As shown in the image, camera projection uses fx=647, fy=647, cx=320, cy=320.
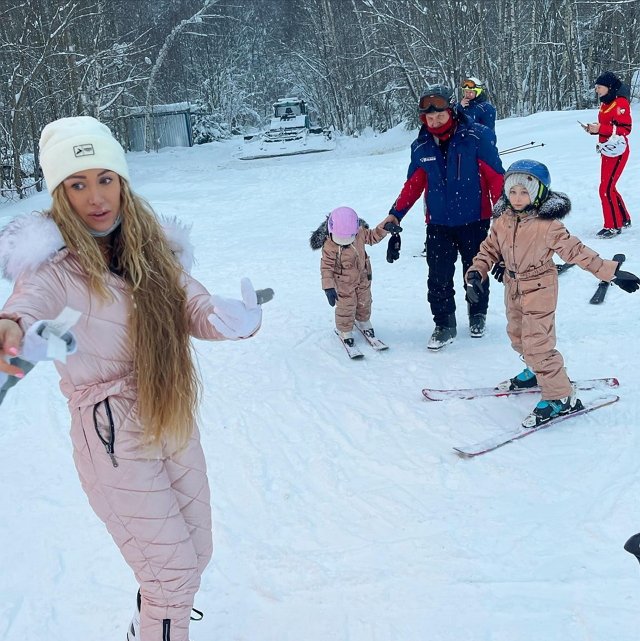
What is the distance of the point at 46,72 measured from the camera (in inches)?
698

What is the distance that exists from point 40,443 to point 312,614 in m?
2.49

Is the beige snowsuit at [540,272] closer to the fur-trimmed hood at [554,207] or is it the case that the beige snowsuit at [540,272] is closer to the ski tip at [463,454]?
the fur-trimmed hood at [554,207]

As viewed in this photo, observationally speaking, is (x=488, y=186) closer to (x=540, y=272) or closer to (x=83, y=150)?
(x=540, y=272)

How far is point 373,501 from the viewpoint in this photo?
337 cm

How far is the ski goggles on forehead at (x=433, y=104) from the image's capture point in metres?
4.70

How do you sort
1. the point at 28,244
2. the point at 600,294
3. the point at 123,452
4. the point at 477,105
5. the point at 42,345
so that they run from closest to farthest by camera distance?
the point at 42,345
the point at 28,244
the point at 123,452
the point at 600,294
the point at 477,105

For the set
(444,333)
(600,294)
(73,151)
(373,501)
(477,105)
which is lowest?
(373,501)

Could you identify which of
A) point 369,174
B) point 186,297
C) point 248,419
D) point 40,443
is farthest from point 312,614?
point 369,174

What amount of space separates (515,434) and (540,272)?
98cm

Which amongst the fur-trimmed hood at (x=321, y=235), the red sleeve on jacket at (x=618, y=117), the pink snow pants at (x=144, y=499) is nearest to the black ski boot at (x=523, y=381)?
the fur-trimmed hood at (x=321, y=235)

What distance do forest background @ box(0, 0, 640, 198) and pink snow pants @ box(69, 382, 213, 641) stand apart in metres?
15.4

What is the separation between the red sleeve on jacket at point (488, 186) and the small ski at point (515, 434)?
5.81 ft

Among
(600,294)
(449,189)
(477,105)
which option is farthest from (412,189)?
(477,105)

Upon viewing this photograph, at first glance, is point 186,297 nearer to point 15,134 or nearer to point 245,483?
point 245,483
